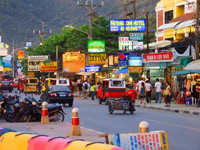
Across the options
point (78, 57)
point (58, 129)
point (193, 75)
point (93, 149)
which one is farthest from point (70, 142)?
point (78, 57)

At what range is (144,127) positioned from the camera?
948 centimetres

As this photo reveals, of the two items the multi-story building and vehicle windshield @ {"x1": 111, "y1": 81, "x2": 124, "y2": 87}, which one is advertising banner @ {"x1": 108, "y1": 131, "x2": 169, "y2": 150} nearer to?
vehicle windshield @ {"x1": 111, "y1": 81, "x2": 124, "y2": 87}

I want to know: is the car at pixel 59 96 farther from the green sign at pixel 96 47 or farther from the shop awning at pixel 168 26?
the green sign at pixel 96 47

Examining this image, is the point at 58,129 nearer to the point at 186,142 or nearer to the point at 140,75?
the point at 186,142

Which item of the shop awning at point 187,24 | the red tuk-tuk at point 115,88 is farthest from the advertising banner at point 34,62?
the red tuk-tuk at point 115,88

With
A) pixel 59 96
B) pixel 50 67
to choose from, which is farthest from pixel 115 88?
pixel 50 67

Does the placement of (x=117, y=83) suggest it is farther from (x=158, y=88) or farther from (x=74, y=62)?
(x=74, y=62)

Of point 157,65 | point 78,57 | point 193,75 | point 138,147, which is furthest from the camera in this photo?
point 78,57

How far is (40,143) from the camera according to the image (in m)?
7.11

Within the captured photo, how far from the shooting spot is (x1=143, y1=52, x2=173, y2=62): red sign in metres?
42.4

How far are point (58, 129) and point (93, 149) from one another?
42.7 feet

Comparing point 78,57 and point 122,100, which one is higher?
point 78,57

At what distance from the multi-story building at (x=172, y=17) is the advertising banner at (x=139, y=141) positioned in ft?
144

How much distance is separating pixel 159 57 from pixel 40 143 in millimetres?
37337
